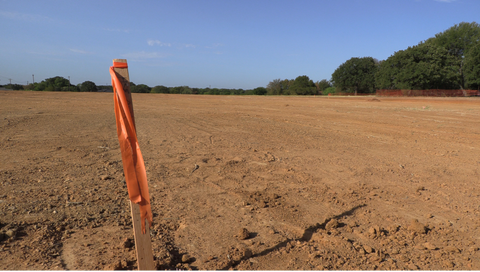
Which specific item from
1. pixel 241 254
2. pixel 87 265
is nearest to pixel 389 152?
pixel 241 254

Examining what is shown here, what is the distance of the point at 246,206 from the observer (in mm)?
3910

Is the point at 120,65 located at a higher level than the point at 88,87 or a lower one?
lower

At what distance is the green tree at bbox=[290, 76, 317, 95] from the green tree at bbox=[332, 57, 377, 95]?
22.0ft

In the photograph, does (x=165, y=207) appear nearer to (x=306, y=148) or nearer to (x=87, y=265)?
(x=87, y=265)

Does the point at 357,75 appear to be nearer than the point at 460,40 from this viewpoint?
No

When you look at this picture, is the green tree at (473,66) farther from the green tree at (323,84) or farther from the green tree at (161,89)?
the green tree at (161,89)

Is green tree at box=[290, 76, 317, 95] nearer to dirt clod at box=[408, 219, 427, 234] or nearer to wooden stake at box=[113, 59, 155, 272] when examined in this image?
dirt clod at box=[408, 219, 427, 234]

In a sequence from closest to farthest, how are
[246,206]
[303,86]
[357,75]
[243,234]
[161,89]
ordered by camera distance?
[243,234] < [246,206] < [357,75] < [161,89] < [303,86]

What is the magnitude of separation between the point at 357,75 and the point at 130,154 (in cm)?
6740

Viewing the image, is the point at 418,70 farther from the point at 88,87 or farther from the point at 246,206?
the point at 88,87

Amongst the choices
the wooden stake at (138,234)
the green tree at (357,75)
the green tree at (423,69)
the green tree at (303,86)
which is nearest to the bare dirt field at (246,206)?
the wooden stake at (138,234)

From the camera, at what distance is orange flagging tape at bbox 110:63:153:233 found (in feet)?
6.81

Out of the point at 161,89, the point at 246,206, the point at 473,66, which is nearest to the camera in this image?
the point at 246,206

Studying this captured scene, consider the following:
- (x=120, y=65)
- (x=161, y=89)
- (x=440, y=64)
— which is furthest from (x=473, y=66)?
(x=120, y=65)
